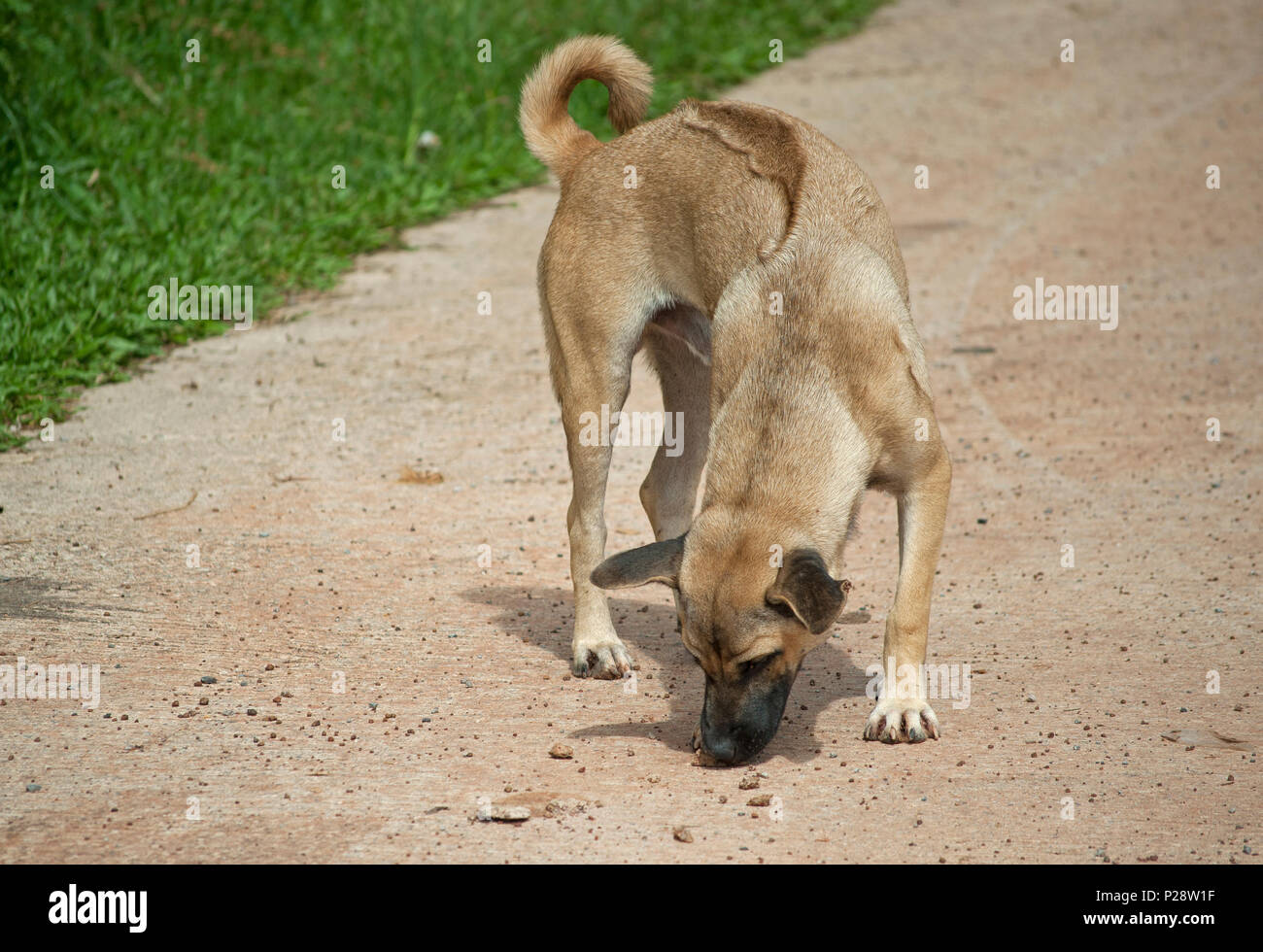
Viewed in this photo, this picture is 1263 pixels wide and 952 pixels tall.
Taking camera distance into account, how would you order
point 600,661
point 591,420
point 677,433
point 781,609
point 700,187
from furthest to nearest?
point 677,433 → point 591,420 → point 600,661 → point 700,187 → point 781,609

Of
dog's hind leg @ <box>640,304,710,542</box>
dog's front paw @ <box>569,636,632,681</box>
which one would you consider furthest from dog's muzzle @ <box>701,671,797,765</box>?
dog's hind leg @ <box>640,304,710,542</box>

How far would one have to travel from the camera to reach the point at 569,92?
660cm

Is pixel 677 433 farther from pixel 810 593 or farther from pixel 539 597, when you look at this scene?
pixel 810 593

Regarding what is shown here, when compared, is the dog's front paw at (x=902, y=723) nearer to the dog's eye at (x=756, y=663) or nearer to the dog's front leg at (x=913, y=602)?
the dog's front leg at (x=913, y=602)

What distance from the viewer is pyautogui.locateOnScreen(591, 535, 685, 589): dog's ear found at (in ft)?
15.6

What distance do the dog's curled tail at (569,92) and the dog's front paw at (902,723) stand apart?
284 centimetres

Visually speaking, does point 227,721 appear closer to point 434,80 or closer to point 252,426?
point 252,426

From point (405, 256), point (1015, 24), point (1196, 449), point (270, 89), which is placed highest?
point (1015, 24)

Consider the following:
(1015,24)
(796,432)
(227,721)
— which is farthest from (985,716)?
(1015,24)

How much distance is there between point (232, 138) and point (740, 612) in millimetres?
9630

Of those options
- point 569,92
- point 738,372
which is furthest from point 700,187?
point 569,92

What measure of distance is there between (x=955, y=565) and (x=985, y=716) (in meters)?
1.80

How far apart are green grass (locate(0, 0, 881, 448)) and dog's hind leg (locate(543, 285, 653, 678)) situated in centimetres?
375

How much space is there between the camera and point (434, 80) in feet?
46.9
